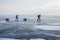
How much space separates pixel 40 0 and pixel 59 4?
0.36 meters

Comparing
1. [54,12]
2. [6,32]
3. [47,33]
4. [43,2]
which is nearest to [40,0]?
[43,2]

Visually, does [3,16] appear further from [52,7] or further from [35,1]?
[52,7]

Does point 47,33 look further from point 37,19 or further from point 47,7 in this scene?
point 47,7

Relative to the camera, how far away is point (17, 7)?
6.01 ft

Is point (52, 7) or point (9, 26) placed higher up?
point (52, 7)

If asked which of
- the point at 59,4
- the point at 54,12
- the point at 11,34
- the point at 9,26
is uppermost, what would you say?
the point at 59,4

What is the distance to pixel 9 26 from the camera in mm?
1826

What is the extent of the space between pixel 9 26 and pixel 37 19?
1.75 feet

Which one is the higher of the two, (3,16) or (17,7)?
(17,7)

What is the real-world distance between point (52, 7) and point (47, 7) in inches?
3.6

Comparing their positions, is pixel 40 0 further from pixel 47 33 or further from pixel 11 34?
pixel 11 34

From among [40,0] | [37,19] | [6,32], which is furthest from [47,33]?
[6,32]

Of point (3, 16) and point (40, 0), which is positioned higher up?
point (40, 0)

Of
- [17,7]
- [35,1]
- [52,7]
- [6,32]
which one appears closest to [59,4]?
[52,7]
